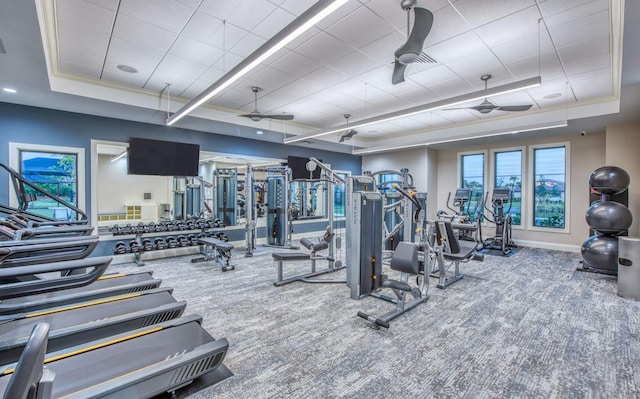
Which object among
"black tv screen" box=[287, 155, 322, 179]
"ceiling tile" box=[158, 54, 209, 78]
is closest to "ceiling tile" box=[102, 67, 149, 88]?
"ceiling tile" box=[158, 54, 209, 78]

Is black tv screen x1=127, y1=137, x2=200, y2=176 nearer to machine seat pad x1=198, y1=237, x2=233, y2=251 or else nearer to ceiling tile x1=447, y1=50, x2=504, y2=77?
machine seat pad x1=198, y1=237, x2=233, y2=251

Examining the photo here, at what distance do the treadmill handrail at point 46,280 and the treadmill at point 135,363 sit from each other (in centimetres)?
45

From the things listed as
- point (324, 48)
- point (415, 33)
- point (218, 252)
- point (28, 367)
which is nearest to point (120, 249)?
point (218, 252)

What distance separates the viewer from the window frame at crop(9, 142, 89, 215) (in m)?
4.69

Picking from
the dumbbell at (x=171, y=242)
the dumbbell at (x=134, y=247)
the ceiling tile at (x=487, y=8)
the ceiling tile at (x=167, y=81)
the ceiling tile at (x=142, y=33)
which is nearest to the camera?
the ceiling tile at (x=487, y=8)

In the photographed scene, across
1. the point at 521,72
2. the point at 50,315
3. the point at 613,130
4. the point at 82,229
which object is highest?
the point at 521,72

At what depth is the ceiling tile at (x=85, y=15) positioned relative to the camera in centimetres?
304

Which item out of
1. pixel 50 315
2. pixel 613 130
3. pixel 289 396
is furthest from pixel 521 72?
pixel 50 315

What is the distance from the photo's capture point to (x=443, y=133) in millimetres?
8000

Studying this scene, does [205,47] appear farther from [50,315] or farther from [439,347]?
[439,347]

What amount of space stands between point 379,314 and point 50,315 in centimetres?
305

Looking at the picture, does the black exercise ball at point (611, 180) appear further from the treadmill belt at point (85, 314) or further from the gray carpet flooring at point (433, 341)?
the treadmill belt at point (85, 314)

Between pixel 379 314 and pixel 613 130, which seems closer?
pixel 379 314

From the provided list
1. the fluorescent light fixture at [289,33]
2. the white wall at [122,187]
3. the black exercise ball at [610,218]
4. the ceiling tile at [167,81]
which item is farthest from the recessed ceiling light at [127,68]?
the black exercise ball at [610,218]
